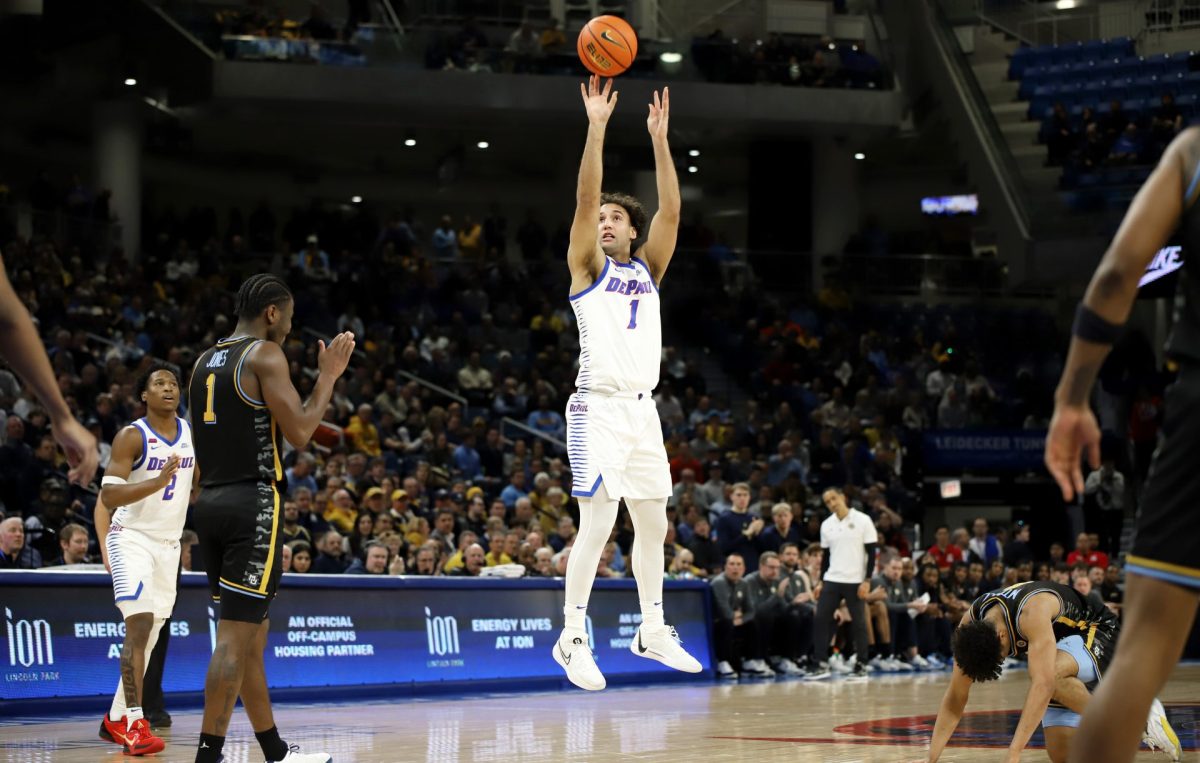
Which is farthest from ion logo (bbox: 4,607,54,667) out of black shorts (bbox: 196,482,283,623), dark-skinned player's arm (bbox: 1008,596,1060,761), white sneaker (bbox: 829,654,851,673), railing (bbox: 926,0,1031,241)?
railing (bbox: 926,0,1031,241)

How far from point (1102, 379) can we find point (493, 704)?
17363 mm

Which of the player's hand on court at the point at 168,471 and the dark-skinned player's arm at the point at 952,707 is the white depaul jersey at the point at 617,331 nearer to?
the dark-skinned player's arm at the point at 952,707

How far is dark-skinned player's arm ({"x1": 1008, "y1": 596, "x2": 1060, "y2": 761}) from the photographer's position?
7.48 m

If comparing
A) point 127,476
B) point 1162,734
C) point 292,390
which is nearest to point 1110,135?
point 1162,734

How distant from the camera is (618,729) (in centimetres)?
1063

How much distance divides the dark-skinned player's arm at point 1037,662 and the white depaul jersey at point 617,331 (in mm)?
2430

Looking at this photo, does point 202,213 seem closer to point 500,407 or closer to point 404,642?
point 500,407

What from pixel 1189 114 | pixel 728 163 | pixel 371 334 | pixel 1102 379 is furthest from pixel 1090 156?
pixel 371 334

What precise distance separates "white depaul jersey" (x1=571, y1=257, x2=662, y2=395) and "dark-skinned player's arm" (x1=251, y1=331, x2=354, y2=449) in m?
1.29

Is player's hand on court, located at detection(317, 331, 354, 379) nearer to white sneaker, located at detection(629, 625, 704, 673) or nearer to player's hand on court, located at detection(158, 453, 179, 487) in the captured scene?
white sneaker, located at detection(629, 625, 704, 673)

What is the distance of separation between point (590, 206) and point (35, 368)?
12.1 ft

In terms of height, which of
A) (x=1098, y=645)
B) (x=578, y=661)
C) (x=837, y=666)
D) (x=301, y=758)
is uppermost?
(x=578, y=661)

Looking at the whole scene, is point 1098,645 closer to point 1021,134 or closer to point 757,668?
point 757,668

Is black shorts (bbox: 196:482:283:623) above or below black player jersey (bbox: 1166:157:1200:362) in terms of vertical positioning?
below
